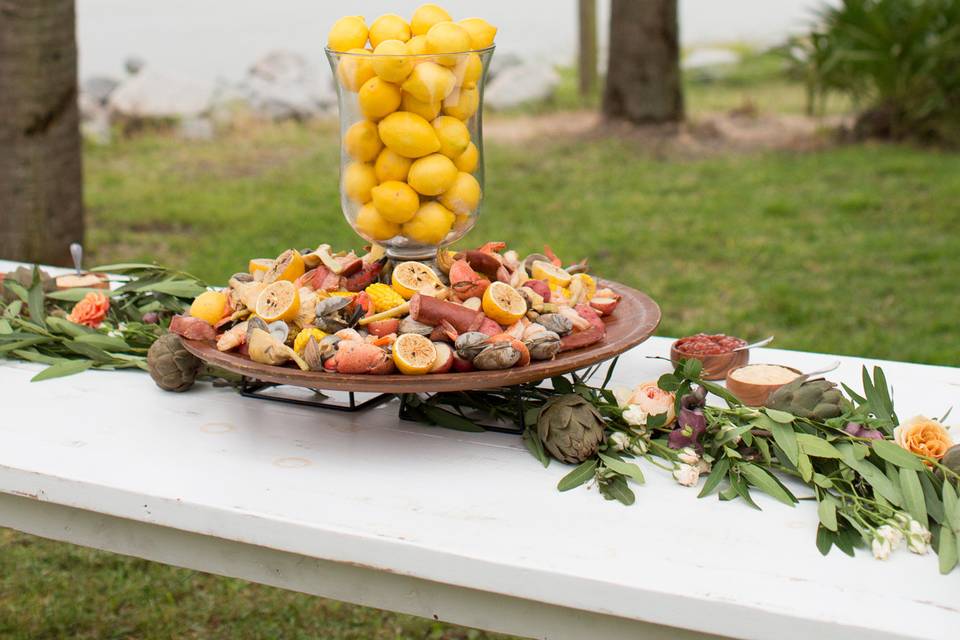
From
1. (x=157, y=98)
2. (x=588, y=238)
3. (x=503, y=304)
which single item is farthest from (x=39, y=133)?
(x=157, y=98)

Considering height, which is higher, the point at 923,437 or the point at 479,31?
the point at 479,31

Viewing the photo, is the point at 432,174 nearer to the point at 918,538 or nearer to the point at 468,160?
the point at 468,160

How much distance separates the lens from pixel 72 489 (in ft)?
4.99

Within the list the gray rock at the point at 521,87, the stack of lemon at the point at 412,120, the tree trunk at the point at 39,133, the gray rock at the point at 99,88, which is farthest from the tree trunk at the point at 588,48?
the stack of lemon at the point at 412,120

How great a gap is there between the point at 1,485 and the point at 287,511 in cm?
46

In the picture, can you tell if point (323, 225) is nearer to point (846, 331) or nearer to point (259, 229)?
point (259, 229)

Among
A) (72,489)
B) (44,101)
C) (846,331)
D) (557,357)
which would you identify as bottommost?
(846,331)

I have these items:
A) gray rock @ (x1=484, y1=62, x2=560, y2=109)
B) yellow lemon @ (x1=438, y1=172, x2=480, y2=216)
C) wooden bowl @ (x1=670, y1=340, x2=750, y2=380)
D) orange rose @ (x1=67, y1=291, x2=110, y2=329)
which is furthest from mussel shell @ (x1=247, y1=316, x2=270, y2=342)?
gray rock @ (x1=484, y1=62, x2=560, y2=109)

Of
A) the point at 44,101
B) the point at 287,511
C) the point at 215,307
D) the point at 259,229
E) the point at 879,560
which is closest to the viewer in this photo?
the point at 879,560

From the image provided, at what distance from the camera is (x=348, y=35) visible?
1683mm

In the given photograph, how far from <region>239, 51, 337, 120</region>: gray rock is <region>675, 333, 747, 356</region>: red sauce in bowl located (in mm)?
5660

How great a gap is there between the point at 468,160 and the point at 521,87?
6125 millimetres

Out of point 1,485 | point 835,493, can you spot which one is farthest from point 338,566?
point 835,493

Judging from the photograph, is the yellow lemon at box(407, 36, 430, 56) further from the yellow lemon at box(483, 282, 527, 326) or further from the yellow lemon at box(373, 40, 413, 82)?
the yellow lemon at box(483, 282, 527, 326)
